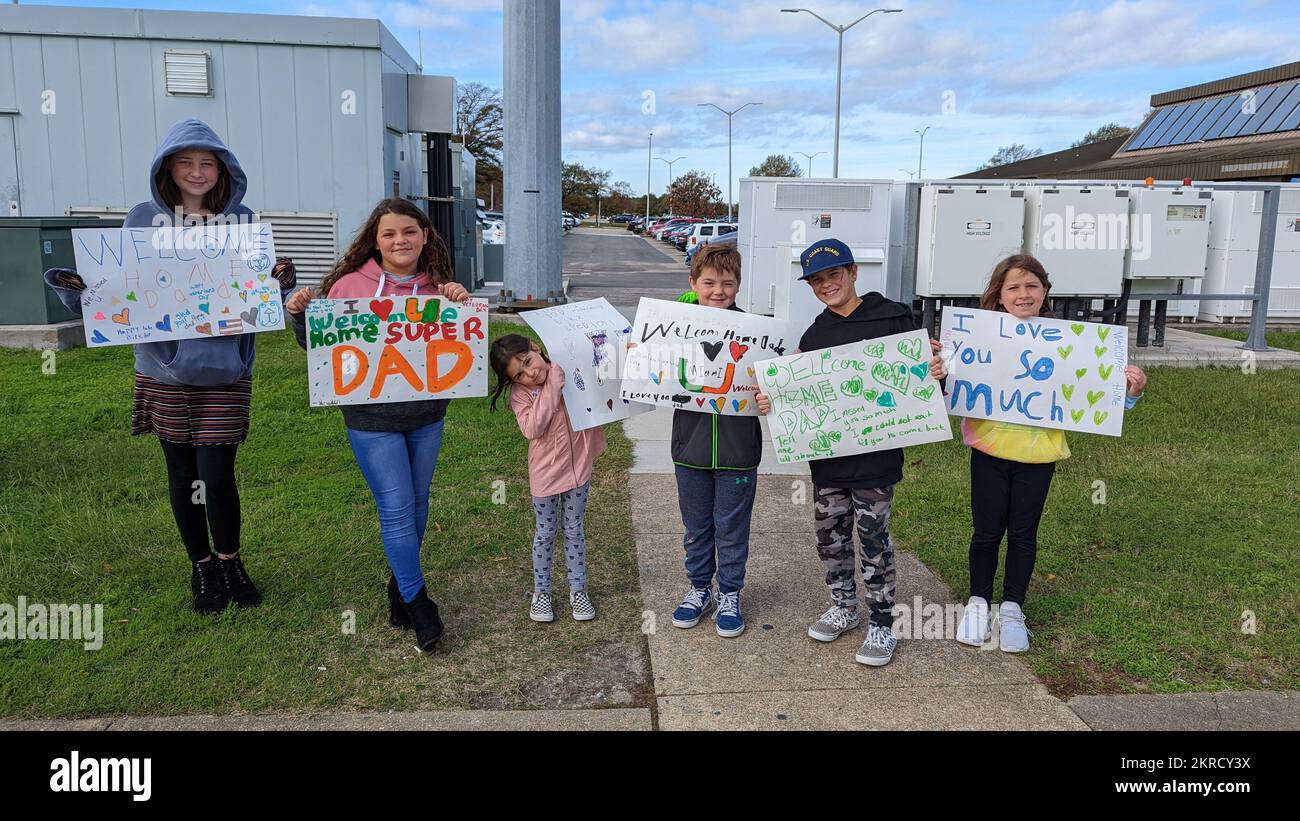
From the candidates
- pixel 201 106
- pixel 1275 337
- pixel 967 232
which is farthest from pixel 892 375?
pixel 1275 337

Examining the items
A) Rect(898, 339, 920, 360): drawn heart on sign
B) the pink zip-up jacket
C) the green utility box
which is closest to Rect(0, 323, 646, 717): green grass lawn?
the pink zip-up jacket

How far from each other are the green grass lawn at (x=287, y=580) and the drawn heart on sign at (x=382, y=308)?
138 centimetres

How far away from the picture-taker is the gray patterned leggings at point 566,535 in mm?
4387

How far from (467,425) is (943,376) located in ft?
17.0

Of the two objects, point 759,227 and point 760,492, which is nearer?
point 760,492

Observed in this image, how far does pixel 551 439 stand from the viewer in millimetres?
4305

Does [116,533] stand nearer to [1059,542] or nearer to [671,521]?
[671,521]

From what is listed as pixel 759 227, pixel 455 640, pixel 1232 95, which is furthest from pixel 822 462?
pixel 1232 95

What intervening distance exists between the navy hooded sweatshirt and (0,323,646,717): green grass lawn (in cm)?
109

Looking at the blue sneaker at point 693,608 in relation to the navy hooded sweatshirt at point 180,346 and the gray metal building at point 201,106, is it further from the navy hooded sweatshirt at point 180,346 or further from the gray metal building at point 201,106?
the gray metal building at point 201,106

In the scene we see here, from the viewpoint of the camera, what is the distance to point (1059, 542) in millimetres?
5512

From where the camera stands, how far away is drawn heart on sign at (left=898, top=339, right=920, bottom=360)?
398 cm

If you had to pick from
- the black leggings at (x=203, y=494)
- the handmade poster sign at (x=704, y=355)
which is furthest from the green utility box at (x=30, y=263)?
the handmade poster sign at (x=704, y=355)

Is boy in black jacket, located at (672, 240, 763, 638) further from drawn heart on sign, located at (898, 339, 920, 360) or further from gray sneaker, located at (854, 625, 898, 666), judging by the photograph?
drawn heart on sign, located at (898, 339, 920, 360)
